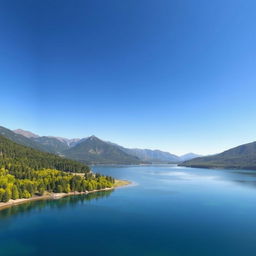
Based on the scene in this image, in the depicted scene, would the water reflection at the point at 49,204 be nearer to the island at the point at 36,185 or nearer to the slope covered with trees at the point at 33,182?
the island at the point at 36,185

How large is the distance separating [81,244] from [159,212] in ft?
135

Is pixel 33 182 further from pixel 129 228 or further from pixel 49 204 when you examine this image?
pixel 129 228

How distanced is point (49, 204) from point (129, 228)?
4799 centimetres

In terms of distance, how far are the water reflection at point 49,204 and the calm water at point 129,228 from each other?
1.08ft

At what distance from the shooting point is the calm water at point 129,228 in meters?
→ 51.0

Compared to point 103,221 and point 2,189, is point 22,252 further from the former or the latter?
point 2,189

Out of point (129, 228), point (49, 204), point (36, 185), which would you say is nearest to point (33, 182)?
point (36, 185)

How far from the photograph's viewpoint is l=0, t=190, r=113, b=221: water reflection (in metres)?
80.9

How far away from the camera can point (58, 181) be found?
404 ft

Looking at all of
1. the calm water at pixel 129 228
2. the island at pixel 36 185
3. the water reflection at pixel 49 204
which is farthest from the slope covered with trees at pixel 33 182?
the calm water at pixel 129 228

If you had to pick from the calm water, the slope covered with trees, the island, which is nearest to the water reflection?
the calm water

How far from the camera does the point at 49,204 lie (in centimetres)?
9775

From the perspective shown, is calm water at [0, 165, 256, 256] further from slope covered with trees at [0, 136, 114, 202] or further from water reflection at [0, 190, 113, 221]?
slope covered with trees at [0, 136, 114, 202]

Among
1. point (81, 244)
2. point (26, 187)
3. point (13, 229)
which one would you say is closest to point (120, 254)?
point (81, 244)
